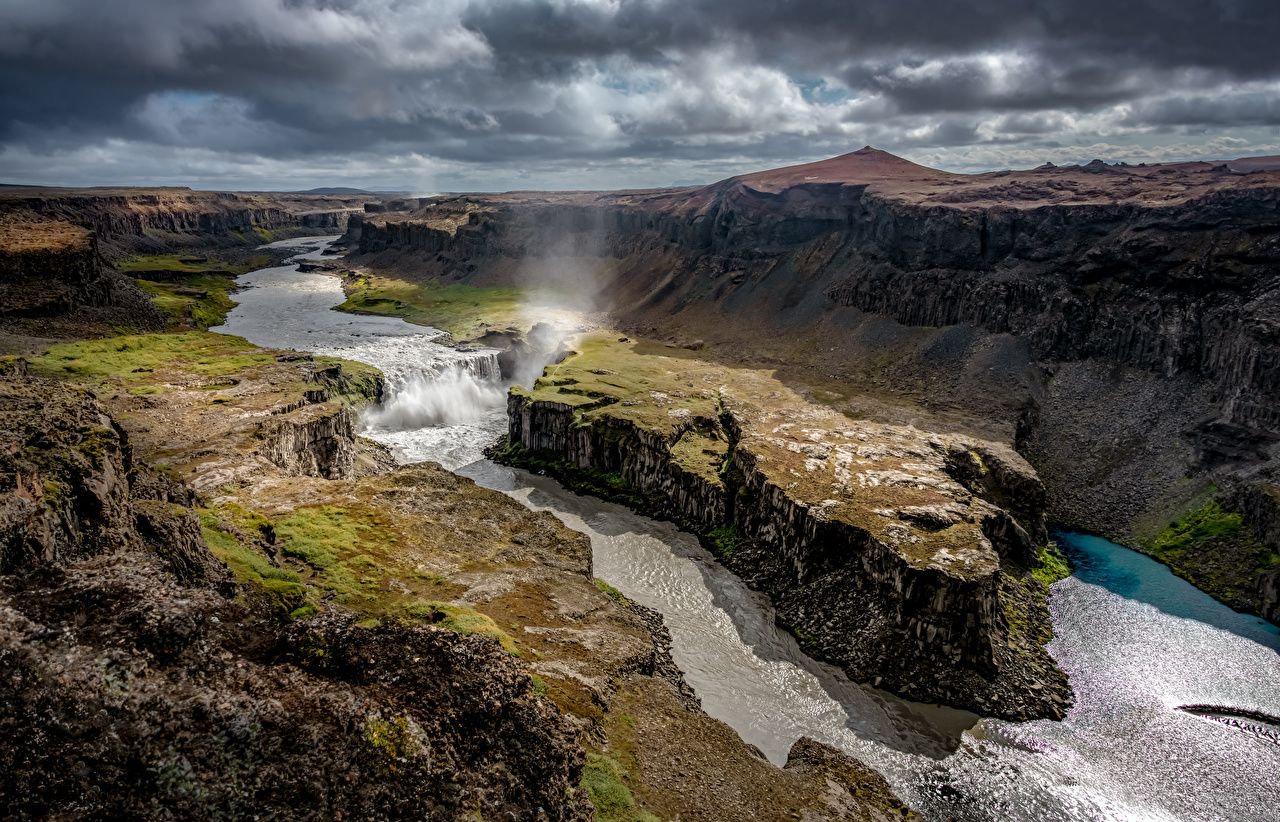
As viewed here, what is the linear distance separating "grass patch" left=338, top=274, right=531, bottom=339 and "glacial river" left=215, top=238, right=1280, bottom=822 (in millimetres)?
78043

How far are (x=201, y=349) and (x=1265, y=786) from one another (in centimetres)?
10678

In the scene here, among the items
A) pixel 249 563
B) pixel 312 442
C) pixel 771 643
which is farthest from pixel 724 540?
pixel 249 563

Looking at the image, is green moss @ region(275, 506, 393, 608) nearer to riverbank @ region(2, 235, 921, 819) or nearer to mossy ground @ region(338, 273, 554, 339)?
riverbank @ region(2, 235, 921, 819)

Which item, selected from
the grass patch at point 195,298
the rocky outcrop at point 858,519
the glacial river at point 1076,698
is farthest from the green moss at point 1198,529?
the grass patch at point 195,298

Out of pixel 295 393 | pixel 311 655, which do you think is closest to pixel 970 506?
pixel 311 655

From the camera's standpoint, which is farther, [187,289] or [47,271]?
[187,289]

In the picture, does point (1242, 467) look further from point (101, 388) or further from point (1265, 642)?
point (101, 388)

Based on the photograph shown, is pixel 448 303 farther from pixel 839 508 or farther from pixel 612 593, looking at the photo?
pixel 839 508

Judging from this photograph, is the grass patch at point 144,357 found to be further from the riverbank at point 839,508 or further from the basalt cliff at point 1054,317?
the basalt cliff at point 1054,317

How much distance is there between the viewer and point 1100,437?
73938 millimetres

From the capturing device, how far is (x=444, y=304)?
527ft

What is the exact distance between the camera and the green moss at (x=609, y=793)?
2519cm

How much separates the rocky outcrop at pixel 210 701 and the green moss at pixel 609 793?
1.96 metres

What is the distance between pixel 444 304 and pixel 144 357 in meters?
82.9
